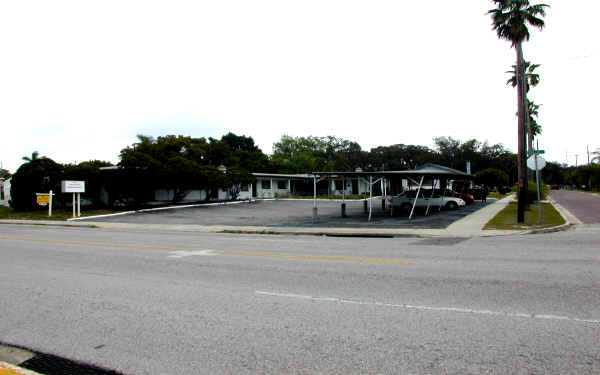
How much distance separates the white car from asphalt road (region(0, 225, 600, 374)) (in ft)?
57.6

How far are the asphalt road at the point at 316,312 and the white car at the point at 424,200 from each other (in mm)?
17562

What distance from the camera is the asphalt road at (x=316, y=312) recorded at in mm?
3875

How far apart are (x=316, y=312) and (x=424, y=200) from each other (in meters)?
23.5

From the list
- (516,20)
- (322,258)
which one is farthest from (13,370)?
(516,20)

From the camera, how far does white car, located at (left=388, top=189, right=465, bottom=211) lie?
2758 centimetres

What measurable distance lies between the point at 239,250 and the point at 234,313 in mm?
6464

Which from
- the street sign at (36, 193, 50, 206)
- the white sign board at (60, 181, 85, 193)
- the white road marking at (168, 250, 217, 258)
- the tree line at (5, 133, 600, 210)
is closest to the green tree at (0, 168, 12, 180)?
the tree line at (5, 133, 600, 210)

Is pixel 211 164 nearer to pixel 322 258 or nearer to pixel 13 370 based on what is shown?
pixel 322 258

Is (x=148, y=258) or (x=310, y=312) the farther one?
(x=148, y=258)

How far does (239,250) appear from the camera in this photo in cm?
1179

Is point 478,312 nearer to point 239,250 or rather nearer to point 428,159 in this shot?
point 239,250

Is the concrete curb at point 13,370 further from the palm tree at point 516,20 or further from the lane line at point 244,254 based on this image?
the palm tree at point 516,20

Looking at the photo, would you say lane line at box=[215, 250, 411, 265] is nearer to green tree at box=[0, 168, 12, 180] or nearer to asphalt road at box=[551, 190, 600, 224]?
asphalt road at box=[551, 190, 600, 224]

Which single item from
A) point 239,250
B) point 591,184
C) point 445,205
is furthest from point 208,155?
point 591,184
